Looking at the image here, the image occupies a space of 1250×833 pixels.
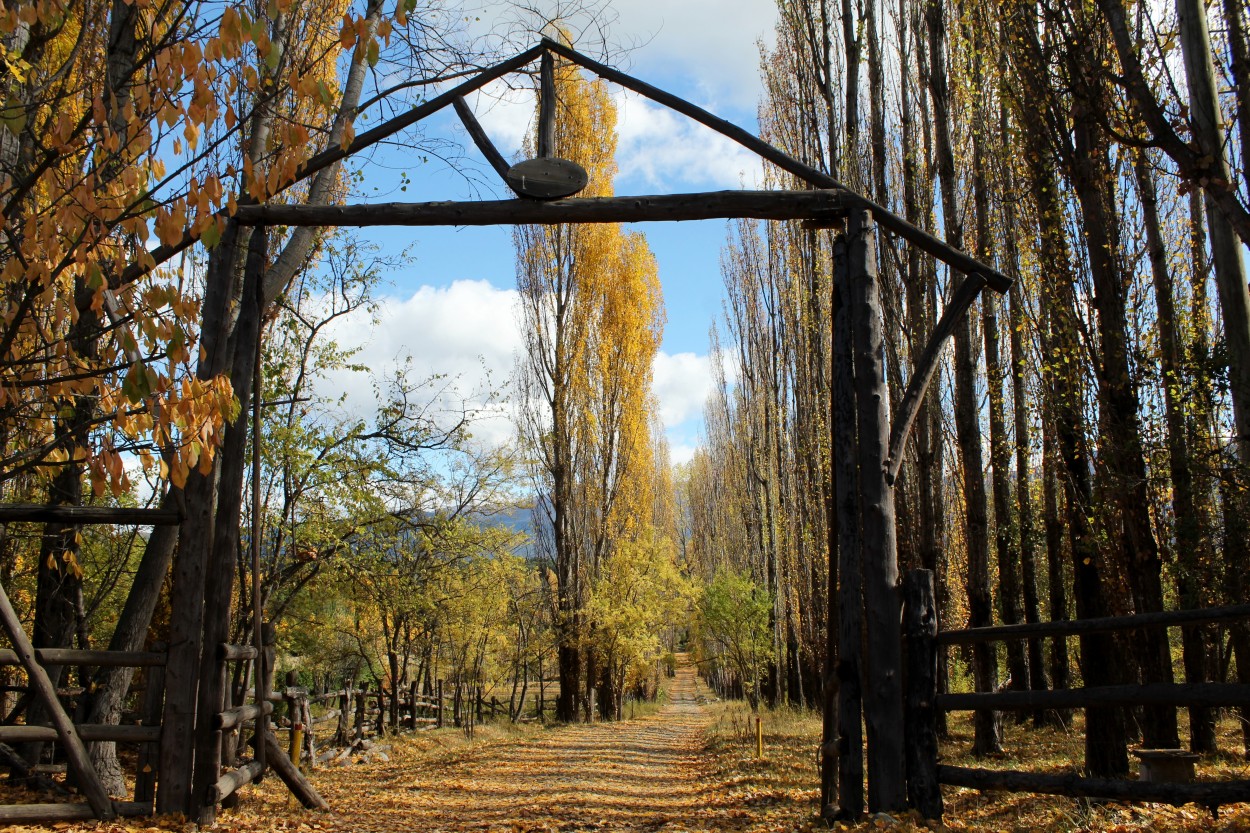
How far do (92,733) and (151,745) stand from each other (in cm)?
88

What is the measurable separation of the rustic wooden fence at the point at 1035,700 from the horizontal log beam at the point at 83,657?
15.9 ft

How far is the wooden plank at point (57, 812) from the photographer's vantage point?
474 centimetres

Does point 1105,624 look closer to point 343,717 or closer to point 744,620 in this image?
point 343,717

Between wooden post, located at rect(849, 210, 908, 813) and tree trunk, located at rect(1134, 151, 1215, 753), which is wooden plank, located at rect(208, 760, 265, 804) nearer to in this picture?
wooden post, located at rect(849, 210, 908, 813)

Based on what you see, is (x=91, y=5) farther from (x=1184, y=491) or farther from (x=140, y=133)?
(x=1184, y=491)

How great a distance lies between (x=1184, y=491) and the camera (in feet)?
27.3

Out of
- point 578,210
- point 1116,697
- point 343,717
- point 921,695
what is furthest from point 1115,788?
point 343,717

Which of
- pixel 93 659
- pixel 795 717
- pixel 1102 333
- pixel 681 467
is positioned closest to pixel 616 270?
pixel 795 717

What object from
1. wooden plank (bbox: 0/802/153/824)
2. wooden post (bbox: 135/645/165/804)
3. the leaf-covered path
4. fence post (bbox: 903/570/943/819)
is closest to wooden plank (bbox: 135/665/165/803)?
wooden post (bbox: 135/645/165/804)

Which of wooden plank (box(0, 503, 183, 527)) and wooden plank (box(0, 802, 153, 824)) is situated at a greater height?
wooden plank (box(0, 503, 183, 527))

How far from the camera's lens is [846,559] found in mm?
5902

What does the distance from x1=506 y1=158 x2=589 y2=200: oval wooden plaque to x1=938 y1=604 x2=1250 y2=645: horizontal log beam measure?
3.84 metres

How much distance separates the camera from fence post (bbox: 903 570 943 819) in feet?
17.0

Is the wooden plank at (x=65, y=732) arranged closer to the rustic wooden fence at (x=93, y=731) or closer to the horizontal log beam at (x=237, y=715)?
the rustic wooden fence at (x=93, y=731)
